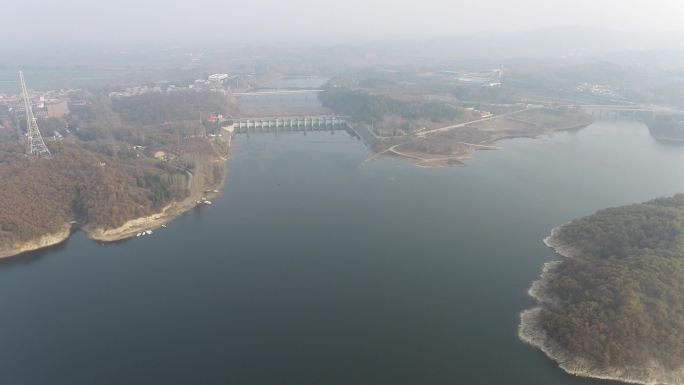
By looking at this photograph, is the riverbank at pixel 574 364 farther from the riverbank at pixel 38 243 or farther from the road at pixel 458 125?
the road at pixel 458 125

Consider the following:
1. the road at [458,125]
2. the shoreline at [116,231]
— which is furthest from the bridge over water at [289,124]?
the shoreline at [116,231]

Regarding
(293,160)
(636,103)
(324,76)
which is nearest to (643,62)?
(636,103)

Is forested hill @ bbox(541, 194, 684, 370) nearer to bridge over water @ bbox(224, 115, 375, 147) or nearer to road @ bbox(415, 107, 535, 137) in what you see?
road @ bbox(415, 107, 535, 137)

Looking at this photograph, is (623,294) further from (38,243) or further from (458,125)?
(458,125)

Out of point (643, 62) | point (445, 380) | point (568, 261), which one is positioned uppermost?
point (643, 62)

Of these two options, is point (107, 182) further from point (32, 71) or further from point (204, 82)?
point (32, 71)

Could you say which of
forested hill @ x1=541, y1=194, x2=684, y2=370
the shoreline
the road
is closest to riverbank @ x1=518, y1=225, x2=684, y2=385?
forested hill @ x1=541, y1=194, x2=684, y2=370
